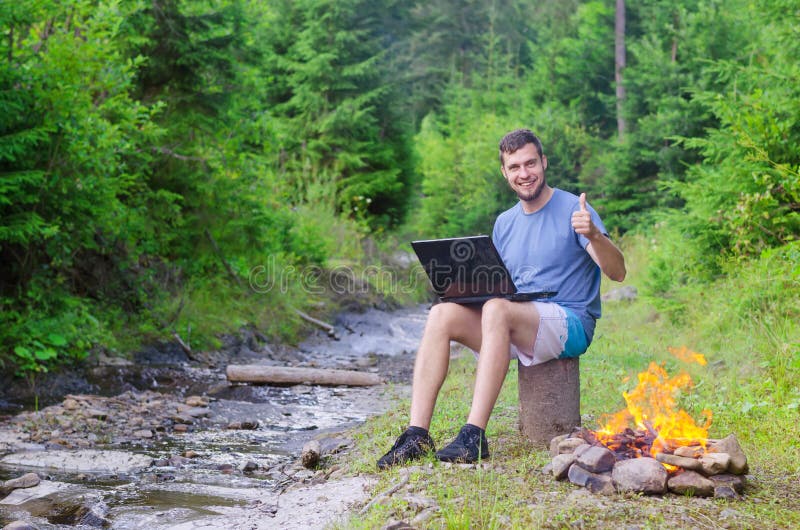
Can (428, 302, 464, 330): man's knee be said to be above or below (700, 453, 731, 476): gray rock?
above

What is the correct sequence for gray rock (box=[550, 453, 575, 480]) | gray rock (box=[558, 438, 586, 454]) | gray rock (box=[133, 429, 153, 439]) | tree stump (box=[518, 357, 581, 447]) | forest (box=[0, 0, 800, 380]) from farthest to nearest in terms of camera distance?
1. forest (box=[0, 0, 800, 380])
2. gray rock (box=[133, 429, 153, 439])
3. tree stump (box=[518, 357, 581, 447])
4. gray rock (box=[558, 438, 586, 454])
5. gray rock (box=[550, 453, 575, 480])

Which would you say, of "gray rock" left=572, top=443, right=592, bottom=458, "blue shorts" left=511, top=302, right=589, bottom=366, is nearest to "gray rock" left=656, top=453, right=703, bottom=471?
"gray rock" left=572, top=443, right=592, bottom=458

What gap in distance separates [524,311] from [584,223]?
58cm

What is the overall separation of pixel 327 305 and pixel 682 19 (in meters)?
10.7

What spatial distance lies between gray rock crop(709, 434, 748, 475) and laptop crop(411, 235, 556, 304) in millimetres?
1219

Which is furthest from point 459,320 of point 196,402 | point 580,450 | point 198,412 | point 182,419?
point 196,402

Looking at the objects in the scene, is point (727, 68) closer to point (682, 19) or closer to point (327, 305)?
point (327, 305)

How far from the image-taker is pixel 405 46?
39.7m

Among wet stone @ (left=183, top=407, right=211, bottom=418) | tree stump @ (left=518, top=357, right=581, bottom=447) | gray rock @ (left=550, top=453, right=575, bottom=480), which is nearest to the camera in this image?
gray rock @ (left=550, top=453, right=575, bottom=480)

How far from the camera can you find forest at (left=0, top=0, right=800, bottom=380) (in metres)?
7.11

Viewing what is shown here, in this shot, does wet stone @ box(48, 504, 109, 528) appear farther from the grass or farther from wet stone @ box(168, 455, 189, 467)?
the grass

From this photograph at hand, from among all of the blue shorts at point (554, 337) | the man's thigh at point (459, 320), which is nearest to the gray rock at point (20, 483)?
the man's thigh at point (459, 320)

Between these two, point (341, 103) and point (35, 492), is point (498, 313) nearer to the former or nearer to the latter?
point (35, 492)

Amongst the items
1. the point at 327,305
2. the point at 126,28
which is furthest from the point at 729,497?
the point at 327,305
